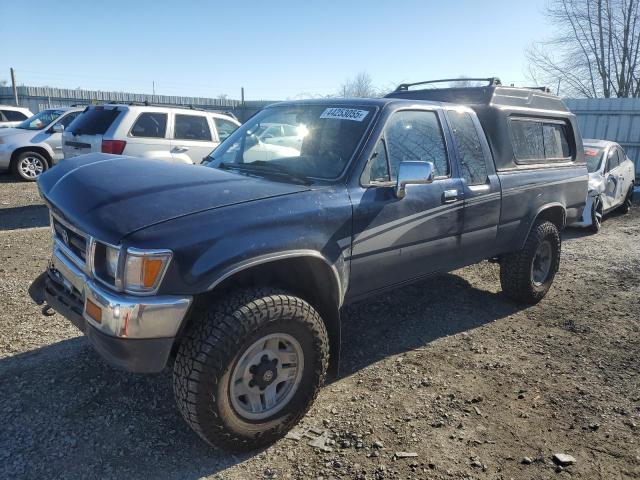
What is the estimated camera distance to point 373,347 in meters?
4.01

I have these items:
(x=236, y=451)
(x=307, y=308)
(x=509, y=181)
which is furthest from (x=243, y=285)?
(x=509, y=181)

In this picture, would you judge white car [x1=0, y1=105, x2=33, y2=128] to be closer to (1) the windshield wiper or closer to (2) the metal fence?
(2) the metal fence

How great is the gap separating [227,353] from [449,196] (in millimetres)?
2102

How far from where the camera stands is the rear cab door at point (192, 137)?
839 cm

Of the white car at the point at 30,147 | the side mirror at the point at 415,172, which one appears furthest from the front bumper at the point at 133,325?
the white car at the point at 30,147

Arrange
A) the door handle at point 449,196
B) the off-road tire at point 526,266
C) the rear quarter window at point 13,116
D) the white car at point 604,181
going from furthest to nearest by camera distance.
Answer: the rear quarter window at point 13,116, the white car at point 604,181, the off-road tire at point 526,266, the door handle at point 449,196

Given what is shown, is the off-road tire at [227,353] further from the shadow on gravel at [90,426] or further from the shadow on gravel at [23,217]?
the shadow on gravel at [23,217]

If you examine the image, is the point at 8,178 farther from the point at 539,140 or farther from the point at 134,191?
the point at 539,140

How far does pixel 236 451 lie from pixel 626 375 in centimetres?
300

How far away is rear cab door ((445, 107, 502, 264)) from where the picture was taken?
12.8ft

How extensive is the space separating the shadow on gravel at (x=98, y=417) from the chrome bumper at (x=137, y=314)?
2.57 feet

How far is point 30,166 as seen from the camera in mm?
11484

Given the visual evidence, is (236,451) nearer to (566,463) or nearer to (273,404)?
(273,404)

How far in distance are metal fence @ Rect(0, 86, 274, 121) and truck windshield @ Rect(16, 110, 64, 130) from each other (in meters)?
5.20
